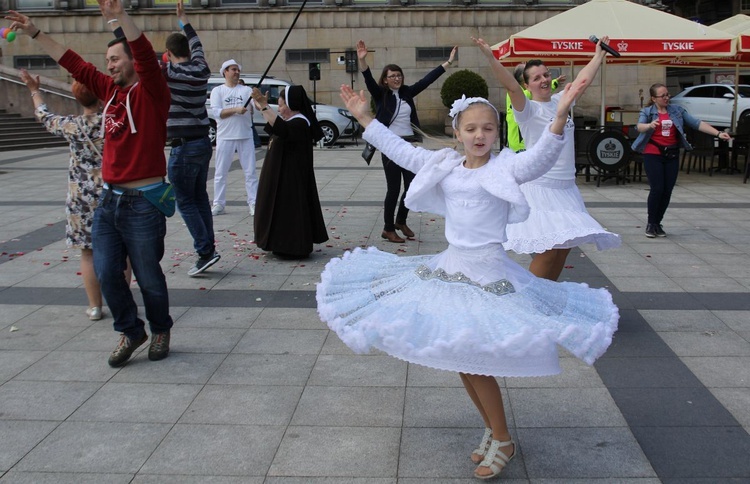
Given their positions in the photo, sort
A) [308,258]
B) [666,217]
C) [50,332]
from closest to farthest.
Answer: [50,332], [308,258], [666,217]

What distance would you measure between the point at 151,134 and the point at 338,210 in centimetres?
613

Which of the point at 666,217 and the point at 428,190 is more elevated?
the point at 428,190

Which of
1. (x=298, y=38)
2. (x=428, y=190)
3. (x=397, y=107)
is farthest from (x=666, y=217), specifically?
(x=298, y=38)

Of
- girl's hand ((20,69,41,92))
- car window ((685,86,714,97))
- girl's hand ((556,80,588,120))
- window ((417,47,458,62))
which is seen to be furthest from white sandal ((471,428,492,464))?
window ((417,47,458,62))

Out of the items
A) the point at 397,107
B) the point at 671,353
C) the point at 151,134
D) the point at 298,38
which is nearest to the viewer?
the point at 151,134

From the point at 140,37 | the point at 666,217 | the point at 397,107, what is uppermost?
the point at 140,37

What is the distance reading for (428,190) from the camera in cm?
400

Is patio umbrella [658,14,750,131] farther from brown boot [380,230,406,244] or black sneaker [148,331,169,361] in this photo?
black sneaker [148,331,169,361]

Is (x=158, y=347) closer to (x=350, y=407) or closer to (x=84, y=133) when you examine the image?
(x=350, y=407)

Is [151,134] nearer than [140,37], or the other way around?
[140,37]

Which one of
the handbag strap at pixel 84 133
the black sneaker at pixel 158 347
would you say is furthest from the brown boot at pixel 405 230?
the black sneaker at pixel 158 347

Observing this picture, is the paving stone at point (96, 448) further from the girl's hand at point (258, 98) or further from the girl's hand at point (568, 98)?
the girl's hand at point (258, 98)

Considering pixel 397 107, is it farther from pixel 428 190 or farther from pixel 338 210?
pixel 428 190

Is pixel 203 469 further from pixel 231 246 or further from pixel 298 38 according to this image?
pixel 298 38
